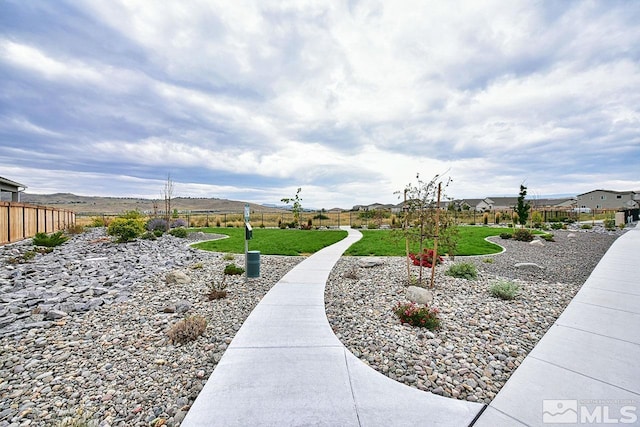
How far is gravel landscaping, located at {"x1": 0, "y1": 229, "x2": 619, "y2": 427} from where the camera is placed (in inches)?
105

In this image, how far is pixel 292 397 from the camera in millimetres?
2477

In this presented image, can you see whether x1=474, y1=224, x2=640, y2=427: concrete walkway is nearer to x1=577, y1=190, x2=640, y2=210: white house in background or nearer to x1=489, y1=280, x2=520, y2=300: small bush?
x1=489, y1=280, x2=520, y2=300: small bush

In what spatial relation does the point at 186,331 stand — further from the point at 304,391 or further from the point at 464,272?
the point at 464,272

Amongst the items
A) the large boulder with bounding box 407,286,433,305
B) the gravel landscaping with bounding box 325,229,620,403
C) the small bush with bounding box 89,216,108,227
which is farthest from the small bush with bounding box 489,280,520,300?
the small bush with bounding box 89,216,108,227

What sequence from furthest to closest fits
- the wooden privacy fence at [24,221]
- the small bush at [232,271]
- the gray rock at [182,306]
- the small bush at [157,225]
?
1. the small bush at [157,225]
2. the wooden privacy fence at [24,221]
3. the small bush at [232,271]
4. the gray rock at [182,306]

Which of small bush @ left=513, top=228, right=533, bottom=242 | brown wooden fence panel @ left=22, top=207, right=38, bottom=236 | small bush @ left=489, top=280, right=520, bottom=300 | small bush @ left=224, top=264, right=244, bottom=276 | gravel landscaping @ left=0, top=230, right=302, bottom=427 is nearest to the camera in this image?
gravel landscaping @ left=0, top=230, right=302, bottom=427

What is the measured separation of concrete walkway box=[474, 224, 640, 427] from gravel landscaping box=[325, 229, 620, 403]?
19 cm

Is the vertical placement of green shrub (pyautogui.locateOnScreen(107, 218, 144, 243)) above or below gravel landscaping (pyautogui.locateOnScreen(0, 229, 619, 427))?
above

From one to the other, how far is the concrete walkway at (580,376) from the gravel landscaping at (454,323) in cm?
19

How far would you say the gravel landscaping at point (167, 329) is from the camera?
267cm

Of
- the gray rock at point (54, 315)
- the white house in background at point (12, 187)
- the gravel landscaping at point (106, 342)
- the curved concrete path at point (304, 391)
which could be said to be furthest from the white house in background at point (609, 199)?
the white house in background at point (12, 187)

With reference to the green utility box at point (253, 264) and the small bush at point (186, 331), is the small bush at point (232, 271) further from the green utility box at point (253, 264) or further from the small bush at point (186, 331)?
the small bush at point (186, 331)

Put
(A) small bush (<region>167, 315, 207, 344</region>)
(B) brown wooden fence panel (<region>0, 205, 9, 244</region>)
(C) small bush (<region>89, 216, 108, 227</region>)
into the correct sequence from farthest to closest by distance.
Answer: (C) small bush (<region>89, 216, 108, 227</region>), (B) brown wooden fence panel (<region>0, 205, 9, 244</region>), (A) small bush (<region>167, 315, 207, 344</region>)

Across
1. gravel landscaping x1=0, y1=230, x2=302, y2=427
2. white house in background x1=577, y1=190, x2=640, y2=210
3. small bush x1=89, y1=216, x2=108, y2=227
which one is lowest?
gravel landscaping x1=0, y1=230, x2=302, y2=427
